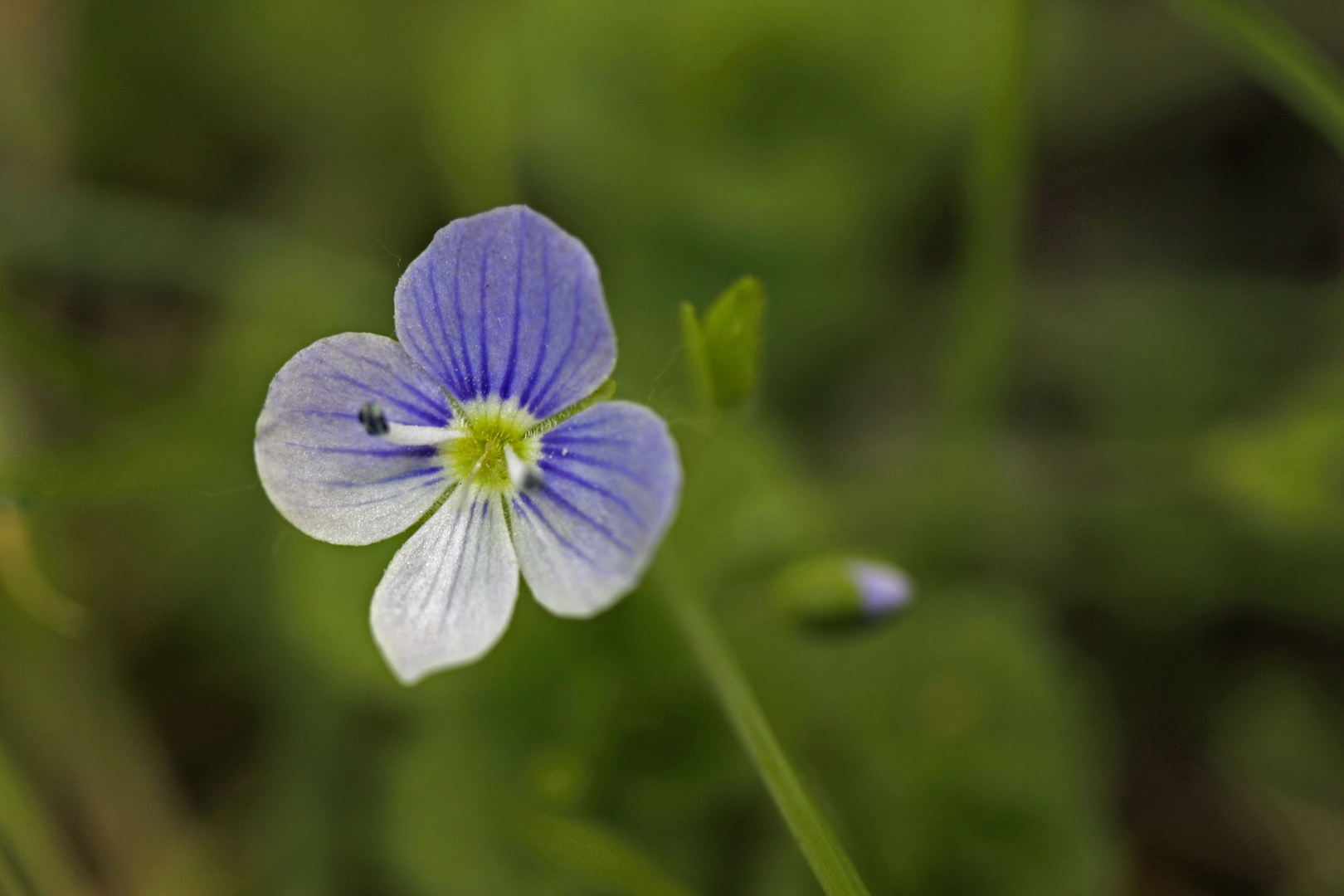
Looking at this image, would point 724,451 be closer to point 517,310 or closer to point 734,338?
point 734,338

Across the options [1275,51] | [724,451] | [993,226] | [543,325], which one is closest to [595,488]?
[543,325]

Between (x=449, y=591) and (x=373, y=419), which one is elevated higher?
(x=373, y=419)

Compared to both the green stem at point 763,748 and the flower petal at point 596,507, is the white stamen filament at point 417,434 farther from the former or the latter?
the green stem at point 763,748

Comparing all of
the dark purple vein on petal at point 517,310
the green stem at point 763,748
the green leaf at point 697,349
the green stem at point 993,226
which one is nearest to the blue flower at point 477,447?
the dark purple vein on petal at point 517,310

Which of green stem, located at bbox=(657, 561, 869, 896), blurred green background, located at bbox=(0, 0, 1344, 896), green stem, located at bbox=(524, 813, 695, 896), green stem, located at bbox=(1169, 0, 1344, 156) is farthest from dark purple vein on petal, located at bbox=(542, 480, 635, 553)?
green stem, located at bbox=(1169, 0, 1344, 156)

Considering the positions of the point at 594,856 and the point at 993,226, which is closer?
the point at 594,856

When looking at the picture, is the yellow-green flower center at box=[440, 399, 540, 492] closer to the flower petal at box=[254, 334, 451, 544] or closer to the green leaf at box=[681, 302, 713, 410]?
the flower petal at box=[254, 334, 451, 544]
